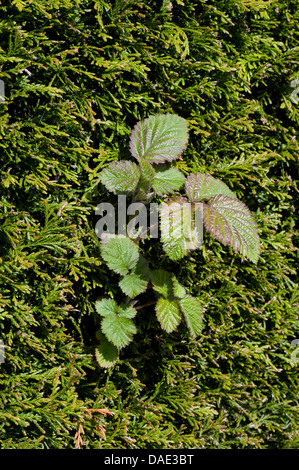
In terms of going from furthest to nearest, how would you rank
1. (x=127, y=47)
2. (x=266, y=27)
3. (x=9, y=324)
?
(x=266, y=27), (x=127, y=47), (x=9, y=324)

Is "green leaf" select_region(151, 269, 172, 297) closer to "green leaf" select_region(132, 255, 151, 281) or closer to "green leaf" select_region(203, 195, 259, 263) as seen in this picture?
"green leaf" select_region(132, 255, 151, 281)

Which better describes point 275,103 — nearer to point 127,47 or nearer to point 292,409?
point 127,47

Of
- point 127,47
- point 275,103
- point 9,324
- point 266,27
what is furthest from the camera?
point 275,103

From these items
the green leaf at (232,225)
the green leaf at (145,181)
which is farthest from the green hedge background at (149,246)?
the green leaf at (232,225)

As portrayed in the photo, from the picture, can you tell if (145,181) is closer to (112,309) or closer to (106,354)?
(112,309)

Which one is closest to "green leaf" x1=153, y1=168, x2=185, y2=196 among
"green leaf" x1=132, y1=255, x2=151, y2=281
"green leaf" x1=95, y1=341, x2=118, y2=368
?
"green leaf" x1=132, y1=255, x2=151, y2=281

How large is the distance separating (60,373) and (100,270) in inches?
17.0

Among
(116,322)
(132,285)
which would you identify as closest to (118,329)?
(116,322)

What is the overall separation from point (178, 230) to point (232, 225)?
0.22 m

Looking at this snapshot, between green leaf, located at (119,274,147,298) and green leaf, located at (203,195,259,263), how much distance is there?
1.14 feet

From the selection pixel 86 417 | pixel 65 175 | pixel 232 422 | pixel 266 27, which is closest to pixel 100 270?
pixel 65 175

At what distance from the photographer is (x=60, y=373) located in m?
1.93

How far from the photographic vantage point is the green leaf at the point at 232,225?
73.4 inches

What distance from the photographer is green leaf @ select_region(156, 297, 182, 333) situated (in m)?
1.95
